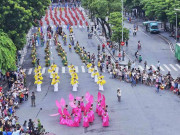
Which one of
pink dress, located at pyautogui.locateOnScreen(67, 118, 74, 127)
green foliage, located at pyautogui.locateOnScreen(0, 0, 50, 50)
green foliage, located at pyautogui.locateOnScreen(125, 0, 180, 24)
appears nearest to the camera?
pink dress, located at pyautogui.locateOnScreen(67, 118, 74, 127)

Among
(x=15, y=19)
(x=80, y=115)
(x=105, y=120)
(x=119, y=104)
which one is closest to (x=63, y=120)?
(x=80, y=115)

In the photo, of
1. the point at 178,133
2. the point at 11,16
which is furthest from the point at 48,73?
the point at 178,133

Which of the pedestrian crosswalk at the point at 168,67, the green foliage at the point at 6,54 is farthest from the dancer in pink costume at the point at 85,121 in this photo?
the pedestrian crosswalk at the point at 168,67

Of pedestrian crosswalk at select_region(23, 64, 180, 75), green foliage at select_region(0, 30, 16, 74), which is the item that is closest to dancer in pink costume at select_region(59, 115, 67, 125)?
green foliage at select_region(0, 30, 16, 74)

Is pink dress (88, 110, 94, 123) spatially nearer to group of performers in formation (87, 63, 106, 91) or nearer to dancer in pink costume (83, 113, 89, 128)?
dancer in pink costume (83, 113, 89, 128)

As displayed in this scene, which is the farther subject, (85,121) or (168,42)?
(168,42)

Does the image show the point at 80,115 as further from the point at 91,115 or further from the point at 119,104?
the point at 119,104

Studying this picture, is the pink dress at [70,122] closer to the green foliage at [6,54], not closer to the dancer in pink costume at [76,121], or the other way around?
the dancer in pink costume at [76,121]

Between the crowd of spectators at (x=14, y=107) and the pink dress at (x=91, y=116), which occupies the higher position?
the crowd of spectators at (x=14, y=107)

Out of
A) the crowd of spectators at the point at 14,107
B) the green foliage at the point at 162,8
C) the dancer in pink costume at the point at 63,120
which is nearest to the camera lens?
the crowd of spectators at the point at 14,107

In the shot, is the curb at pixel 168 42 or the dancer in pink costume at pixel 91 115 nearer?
the dancer in pink costume at pixel 91 115

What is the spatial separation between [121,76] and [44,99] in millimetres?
9475

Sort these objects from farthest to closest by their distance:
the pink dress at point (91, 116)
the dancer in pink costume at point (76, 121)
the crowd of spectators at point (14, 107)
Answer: the pink dress at point (91, 116) < the dancer in pink costume at point (76, 121) < the crowd of spectators at point (14, 107)

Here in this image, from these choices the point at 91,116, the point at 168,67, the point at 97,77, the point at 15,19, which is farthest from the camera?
the point at 168,67
